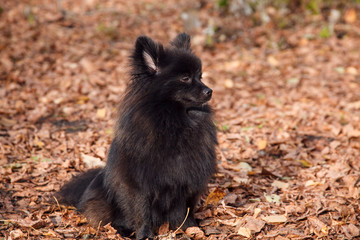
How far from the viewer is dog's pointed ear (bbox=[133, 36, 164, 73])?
3.93 meters

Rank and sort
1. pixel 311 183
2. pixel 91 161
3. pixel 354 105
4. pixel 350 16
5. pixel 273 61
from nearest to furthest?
pixel 311 183 → pixel 91 161 → pixel 354 105 → pixel 273 61 → pixel 350 16

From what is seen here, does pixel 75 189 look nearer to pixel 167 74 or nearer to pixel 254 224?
pixel 167 74

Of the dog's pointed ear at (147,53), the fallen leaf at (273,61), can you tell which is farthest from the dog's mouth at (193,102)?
the fallen leaf at (273,61)

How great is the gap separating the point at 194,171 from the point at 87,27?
7871 mm

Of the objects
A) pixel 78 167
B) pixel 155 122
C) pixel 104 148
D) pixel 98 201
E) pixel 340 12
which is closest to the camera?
pixel 155 122

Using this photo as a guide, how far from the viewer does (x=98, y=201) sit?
4363 millimetres

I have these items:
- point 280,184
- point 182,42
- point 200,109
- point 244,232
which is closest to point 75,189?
point 200,109

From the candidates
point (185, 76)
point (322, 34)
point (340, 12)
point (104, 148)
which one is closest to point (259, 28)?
point (322, 34)

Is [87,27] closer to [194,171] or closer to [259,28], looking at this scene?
[259,28]

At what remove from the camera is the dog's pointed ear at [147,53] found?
3932 millimetres

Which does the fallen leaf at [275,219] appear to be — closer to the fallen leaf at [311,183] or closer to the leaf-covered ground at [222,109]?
the leaf-covered ground at [222,109]

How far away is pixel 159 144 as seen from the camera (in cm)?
386

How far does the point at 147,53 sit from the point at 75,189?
1918mm

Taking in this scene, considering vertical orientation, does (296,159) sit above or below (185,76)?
below
